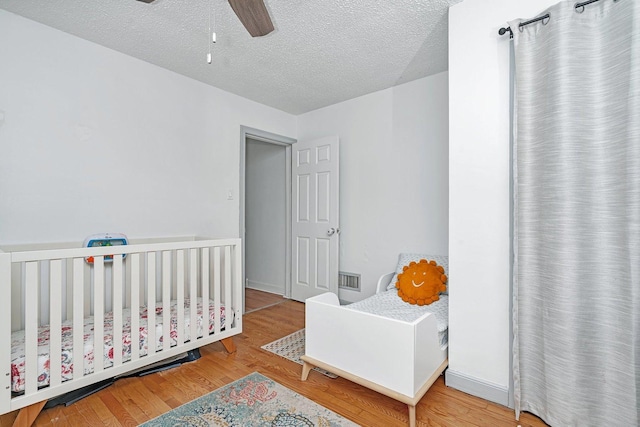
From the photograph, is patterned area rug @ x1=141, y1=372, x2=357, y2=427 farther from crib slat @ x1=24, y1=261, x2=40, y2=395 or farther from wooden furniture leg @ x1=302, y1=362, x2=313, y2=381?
crib slat @ x1=24, y1=261, x2=40, y2=395

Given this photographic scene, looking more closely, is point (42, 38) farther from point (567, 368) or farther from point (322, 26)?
point (567, 368)

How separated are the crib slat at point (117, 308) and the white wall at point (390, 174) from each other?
2.21m

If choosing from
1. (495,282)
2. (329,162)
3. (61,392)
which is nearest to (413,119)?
(329,162)

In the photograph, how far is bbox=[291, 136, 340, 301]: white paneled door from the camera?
346 centimetres

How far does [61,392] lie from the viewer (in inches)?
63.0

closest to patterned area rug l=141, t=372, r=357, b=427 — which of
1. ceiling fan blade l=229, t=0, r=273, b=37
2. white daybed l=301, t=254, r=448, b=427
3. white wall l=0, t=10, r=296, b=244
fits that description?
white daybed l=301, t=254, r=448, b=427

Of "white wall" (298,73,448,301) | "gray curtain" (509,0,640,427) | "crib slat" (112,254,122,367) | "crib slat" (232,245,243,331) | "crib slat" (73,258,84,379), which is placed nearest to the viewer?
"gray curtain" (509,0,640,427)

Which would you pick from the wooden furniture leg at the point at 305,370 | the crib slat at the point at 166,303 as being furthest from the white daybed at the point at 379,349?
the crib slat at the point at 166,303

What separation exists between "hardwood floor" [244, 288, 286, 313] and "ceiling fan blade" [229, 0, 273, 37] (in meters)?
2.85

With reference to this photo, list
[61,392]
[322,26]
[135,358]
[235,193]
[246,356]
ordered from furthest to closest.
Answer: [235,193] < [246,356] < [322,26] < [135,358] < [61,392]

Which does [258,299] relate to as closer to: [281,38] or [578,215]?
[281,38]

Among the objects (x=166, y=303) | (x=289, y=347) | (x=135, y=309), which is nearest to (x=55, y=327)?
(x=135, y=309)

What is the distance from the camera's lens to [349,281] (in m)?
3.45

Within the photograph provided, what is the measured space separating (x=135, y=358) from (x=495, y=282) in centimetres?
218
